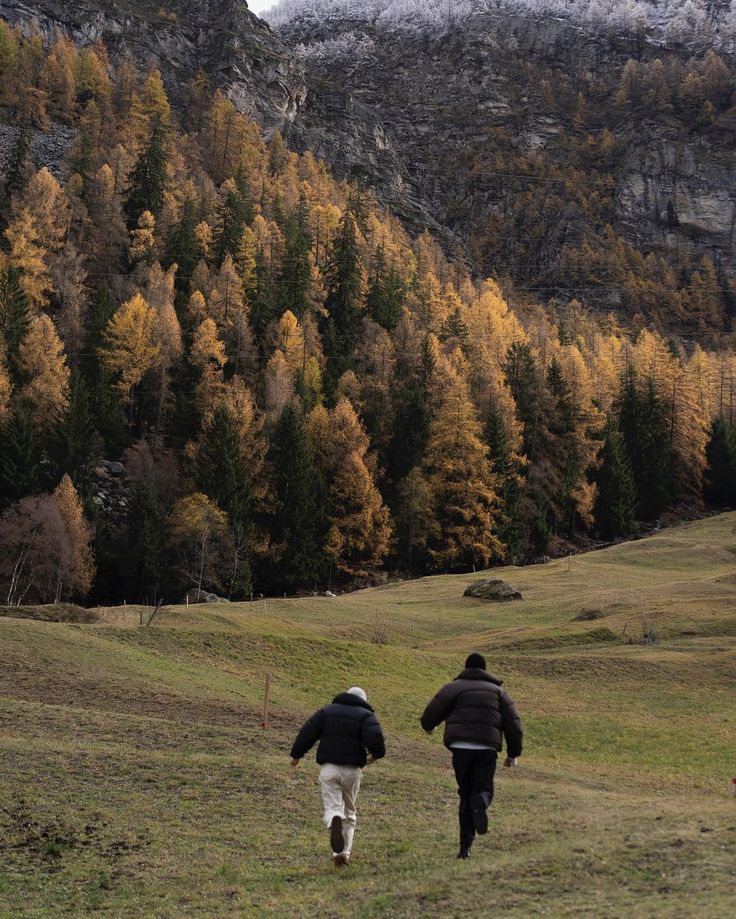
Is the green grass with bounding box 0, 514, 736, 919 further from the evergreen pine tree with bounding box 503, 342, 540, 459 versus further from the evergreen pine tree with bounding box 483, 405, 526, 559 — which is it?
the evergreen pine tree with bounding box 503, 342, 540, 459

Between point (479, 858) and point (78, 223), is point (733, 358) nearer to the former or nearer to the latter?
point (78, 223)

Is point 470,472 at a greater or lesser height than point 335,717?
greater

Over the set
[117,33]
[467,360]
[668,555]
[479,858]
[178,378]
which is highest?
[117,33]

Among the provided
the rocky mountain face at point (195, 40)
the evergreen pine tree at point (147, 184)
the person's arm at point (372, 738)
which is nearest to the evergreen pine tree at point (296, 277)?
the evergreen pine tree at point (147, 184)

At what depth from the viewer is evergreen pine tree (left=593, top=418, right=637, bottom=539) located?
96125 mm

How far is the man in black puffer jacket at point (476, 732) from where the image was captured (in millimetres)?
11195

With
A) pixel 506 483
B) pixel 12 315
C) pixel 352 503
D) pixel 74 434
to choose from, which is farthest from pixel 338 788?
pixel 12 315

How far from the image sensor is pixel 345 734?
38.3 ft

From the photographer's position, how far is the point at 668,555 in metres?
73.8

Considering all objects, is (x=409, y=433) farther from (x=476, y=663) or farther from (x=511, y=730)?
(x=511, y=730)

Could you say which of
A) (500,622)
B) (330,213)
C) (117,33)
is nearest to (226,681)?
(500,622)

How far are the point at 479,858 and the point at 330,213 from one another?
384 ft

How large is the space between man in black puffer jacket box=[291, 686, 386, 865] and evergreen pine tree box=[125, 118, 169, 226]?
108 meters

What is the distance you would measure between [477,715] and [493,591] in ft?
157
